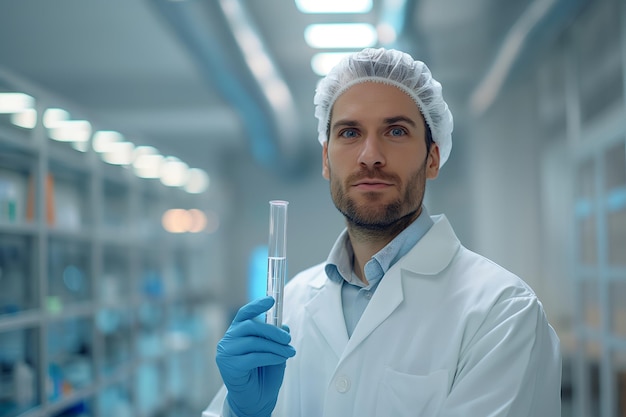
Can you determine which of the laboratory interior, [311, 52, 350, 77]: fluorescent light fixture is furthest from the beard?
[311, 52, 350, 77]: fluorescent light fixture

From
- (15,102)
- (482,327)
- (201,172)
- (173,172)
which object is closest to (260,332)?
(482,327)

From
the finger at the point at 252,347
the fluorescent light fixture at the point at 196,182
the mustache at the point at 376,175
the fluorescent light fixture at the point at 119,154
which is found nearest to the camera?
the finger at the point at 252,347

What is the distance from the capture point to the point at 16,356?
2.99 meters

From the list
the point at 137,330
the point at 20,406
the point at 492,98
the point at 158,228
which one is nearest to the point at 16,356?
the point at 20,406

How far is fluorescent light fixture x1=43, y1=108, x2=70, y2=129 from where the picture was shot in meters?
3.19

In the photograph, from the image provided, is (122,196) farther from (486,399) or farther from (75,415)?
(486,399)

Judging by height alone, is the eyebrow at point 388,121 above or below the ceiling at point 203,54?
below

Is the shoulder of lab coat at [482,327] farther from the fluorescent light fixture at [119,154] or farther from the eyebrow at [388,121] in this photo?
the fluorescent light fixture at [119,154]

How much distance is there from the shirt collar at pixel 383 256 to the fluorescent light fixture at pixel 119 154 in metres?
2.85

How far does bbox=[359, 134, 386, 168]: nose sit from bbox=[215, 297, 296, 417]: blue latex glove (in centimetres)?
40

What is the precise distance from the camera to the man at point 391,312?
1341 mm

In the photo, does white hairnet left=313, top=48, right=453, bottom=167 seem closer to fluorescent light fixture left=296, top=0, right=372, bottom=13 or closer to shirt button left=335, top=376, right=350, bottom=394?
shirt button left=335, top=376, right=350, bottom=394

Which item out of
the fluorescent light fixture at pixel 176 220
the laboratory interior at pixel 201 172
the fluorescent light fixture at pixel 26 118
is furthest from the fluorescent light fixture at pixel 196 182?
the fluorescent light fixture at pixel 26 118

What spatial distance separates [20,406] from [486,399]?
244cm
